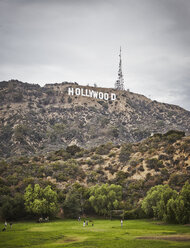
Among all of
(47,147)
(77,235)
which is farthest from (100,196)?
(47,147)

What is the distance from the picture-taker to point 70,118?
139750 millimetres

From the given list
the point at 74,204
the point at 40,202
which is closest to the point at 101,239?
the point at 40,202

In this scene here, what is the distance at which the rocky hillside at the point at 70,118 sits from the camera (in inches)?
4505

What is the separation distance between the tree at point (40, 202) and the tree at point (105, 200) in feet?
29.4

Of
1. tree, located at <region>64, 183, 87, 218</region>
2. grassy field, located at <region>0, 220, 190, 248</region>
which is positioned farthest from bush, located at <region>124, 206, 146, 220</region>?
grassy field, located at <region>0, 220, 190, 248</region>

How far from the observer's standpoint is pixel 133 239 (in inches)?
1229

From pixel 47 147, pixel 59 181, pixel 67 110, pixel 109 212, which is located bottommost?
pixel 109 212

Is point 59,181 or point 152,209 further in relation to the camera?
point 59,181

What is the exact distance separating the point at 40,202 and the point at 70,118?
294ft

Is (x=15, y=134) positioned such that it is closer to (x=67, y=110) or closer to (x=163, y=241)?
(x=67, y=110)

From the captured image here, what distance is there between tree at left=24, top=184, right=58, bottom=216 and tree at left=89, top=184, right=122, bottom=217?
29.4 feet

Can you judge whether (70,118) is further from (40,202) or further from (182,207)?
(182,207)

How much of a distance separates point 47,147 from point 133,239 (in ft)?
276

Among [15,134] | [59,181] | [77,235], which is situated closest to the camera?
[77,235]
